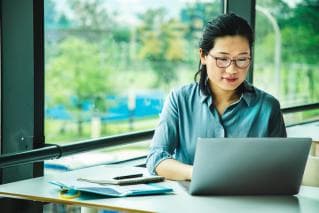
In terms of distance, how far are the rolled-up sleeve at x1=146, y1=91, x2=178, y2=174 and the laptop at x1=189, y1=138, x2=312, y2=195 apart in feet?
1.46

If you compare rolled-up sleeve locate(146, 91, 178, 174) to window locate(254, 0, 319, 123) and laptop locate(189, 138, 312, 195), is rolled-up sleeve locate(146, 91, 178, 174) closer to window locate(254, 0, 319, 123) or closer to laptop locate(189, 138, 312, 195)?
laptop locate(189, 138, 312, 195)

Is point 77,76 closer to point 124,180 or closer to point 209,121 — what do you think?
point 209,121

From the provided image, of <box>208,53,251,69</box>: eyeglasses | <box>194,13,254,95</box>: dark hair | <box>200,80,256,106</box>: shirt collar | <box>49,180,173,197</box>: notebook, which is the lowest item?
<box>49,180,173,197</box>: notebook

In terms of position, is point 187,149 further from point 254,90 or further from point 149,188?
point 149,188

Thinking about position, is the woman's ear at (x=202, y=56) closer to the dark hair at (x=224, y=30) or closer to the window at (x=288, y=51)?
the dark hair at (x=224, y=30)

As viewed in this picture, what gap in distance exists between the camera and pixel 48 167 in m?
2.71

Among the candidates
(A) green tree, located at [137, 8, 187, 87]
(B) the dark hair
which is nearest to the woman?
(B) the dark hair

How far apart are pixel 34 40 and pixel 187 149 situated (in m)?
0.78

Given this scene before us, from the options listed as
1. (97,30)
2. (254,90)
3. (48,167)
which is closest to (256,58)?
(97,30)

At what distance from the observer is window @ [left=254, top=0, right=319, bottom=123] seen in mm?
4461

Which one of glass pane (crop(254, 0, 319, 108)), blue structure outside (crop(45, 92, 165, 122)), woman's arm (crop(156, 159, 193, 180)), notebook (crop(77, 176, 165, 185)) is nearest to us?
notebook (crop(77, 176, 165, 185))

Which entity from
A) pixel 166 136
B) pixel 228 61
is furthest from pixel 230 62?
pixel 166 136

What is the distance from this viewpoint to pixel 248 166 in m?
1.98

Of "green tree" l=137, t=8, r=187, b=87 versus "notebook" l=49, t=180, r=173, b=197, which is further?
"green tree" l=137, t=8, r=187, b=87
